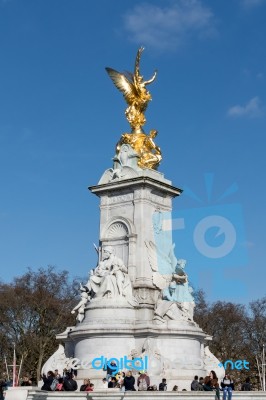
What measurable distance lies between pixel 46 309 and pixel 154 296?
18.9 meters

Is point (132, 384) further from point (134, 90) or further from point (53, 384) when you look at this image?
point (134, 90)

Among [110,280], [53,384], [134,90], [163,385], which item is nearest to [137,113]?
[134,90]

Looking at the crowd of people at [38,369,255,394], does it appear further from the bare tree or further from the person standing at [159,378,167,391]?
the bare tree

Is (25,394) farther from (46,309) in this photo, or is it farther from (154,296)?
(46,309)

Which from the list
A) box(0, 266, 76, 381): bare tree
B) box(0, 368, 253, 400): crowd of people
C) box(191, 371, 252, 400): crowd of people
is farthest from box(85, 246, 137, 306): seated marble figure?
box(0, 266, 76, 381): bare tree

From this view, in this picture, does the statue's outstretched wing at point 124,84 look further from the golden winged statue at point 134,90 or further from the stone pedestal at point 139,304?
the stone pedestal at point 139,304

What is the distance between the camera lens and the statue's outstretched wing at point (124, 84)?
111 ft

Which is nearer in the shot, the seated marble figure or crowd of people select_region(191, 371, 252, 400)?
crowd of people select_region(191, 371, 252, 400)

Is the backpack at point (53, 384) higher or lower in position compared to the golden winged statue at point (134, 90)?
lower

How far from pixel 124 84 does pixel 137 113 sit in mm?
1663

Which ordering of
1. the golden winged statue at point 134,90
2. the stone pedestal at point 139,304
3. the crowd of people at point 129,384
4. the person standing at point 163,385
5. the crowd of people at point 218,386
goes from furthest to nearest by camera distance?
the golden winged statue at point 134,90 → the stone pedestal at point 139,304 → the person standing at point 163,385 → the crowd of people at point 129,384 → the crowd of people at point 218,386

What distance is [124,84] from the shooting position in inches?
1331

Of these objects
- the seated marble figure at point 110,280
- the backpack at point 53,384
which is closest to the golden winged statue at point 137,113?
the seated marble figure at point 110,280

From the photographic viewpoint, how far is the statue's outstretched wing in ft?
111
